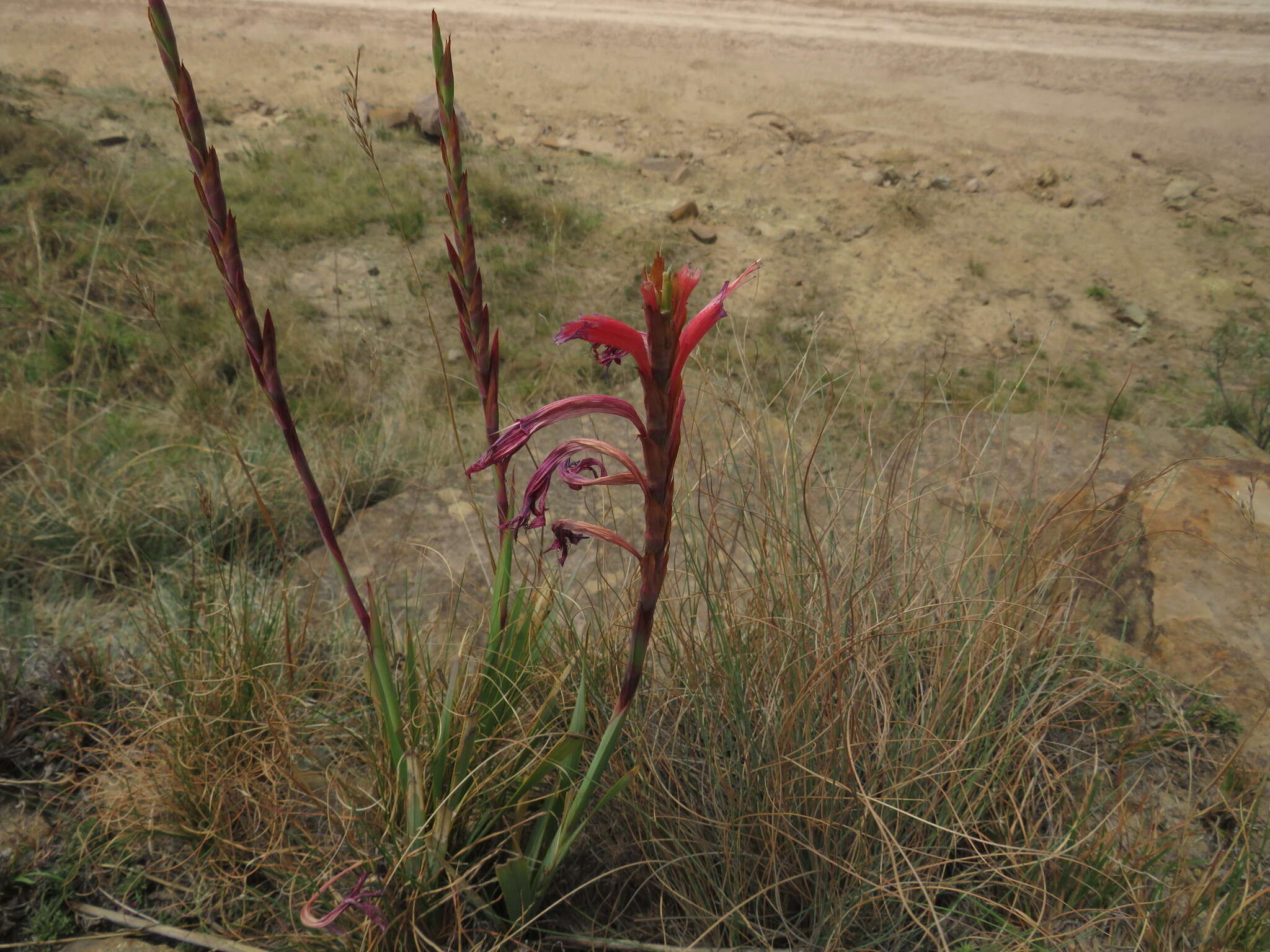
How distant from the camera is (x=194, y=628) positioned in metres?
2.01

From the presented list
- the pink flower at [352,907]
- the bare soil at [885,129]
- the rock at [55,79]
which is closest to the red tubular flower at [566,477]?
the pink flower at [352,907]

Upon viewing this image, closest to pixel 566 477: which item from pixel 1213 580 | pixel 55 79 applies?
pixel 1213 580

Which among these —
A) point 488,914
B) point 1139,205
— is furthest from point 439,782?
point 1139,205

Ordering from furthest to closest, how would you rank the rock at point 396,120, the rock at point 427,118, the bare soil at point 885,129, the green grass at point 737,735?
the rock at point 396,120 < the rock at point 427,118 < the bare soil at point 885,129 < the green grass at point 737,735

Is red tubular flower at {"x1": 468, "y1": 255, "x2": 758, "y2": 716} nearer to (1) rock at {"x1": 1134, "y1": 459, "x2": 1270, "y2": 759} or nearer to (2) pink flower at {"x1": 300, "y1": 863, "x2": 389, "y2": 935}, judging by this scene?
(2) pink flower at {"x1": 300, "y1": 863, "x2": 389, "y2": 935}

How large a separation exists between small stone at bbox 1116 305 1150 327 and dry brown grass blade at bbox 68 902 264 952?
231 inches

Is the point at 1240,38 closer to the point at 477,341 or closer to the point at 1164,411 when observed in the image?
the point at 1164,411

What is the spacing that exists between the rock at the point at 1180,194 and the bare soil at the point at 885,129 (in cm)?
4

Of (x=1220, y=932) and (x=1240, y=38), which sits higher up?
(x=1240, y=38)

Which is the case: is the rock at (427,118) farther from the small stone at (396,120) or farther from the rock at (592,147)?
the rock at (592,147)

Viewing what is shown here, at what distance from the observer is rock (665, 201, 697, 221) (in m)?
6.64

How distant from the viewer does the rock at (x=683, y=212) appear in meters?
6.64

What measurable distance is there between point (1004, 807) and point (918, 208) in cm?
A: 596

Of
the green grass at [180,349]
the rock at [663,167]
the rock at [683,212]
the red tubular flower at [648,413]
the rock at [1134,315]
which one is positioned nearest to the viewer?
the red tubular flower at [648,413]
